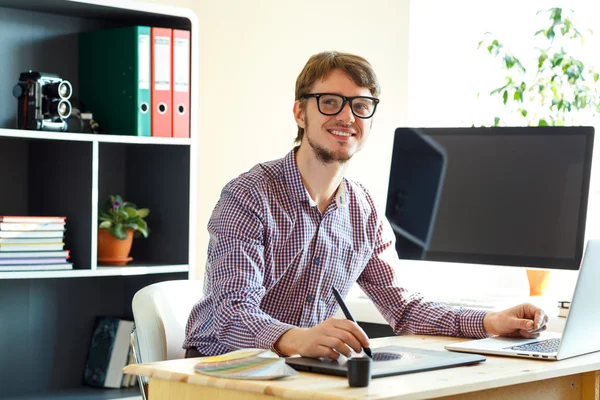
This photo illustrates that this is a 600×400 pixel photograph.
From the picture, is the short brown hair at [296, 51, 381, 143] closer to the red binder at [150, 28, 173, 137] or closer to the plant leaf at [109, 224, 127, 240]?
the red binder at [150, 28, 173, 137]

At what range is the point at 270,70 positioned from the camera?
11.9ft

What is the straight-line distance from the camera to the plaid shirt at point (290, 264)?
198 cm

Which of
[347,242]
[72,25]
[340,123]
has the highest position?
[72,25]

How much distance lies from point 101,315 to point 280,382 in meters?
1.83

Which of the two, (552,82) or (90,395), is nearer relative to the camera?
(90,395)

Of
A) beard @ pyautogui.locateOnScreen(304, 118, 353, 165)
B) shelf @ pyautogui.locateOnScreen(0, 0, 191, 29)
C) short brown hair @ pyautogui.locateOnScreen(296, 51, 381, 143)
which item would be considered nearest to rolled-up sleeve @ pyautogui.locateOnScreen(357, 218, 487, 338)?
beard @ pyautogui.locateOnScreen(304, 118, 353, 165)

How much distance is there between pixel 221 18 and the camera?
3469 millimetres

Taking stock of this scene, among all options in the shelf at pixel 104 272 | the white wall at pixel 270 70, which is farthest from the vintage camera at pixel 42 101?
the white wall at pixel 270 70

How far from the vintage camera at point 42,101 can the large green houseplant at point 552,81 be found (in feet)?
5.87

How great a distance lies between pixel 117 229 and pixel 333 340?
4.91ft

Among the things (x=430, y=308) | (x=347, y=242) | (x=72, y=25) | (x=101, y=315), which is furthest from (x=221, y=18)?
(x=430, y=308)

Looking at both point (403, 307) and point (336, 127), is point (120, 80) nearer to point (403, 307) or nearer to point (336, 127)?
point (336, 127)

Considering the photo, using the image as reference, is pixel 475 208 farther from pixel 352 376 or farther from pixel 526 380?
pixel 352 376

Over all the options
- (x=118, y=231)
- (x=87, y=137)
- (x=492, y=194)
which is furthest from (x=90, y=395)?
(x=492, y=194)
